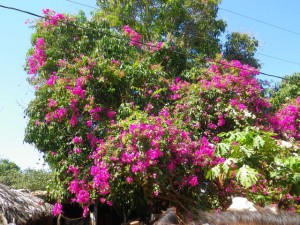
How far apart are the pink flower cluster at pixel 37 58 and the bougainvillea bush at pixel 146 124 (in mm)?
29

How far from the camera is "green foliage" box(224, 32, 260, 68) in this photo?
1695cm

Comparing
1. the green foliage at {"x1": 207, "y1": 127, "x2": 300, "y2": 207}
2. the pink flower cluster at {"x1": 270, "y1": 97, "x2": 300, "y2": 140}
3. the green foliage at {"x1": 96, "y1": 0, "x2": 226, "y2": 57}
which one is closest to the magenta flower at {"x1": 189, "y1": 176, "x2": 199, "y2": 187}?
the green foliage at {"x1": 207, "y1": 127, "x2": 300, "y2": 207}

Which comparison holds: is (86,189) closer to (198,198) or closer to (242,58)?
(198,198)

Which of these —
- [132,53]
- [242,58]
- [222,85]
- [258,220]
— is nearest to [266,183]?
[222,85]

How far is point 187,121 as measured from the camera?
10.3 meters

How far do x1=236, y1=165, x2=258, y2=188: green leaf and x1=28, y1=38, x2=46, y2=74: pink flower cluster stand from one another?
686cm

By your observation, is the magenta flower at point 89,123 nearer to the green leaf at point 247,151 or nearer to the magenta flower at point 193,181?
the magenta flower at point 193,181

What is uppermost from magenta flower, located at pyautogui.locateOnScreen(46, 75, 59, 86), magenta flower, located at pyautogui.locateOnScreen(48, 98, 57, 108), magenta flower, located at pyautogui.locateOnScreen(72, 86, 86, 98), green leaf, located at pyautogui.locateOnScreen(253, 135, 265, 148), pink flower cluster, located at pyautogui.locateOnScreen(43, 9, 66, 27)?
pink flower cluster, located at pyautogui.locateOnScreen(43, 9, 66, 27)

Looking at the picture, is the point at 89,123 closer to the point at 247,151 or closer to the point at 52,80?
the point at 52,80

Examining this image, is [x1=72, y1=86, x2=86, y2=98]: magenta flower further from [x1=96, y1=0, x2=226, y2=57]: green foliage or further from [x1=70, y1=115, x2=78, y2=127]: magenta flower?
[x1=96, y1=0, x2=226, y2=57]: green foliage

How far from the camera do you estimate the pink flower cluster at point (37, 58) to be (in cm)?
1125

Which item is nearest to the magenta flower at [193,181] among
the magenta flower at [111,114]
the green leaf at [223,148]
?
the green leaf at [223,148]

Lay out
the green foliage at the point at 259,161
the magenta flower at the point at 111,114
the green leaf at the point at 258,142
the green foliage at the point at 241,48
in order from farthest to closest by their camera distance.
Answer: the green foliage at the point at 241,48 → the magenta flower at the point at 111,114 → the green foliage at the point at 259,161 → the green leaf at the point at 258,142

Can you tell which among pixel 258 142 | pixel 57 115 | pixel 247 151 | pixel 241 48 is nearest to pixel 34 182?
pixel 57 115
